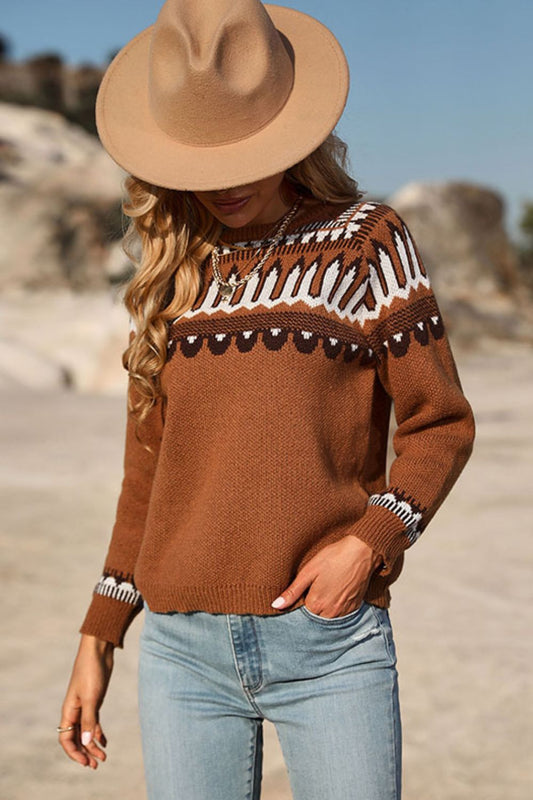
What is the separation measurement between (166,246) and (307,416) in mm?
443

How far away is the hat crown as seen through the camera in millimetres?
1583

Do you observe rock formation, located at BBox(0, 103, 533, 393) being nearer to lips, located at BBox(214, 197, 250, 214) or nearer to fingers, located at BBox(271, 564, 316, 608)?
lips, located at BBox(214, 197, 250, 214)

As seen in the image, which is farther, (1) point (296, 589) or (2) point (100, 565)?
(2) point (100, 565)

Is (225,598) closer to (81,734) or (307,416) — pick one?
(307,416)

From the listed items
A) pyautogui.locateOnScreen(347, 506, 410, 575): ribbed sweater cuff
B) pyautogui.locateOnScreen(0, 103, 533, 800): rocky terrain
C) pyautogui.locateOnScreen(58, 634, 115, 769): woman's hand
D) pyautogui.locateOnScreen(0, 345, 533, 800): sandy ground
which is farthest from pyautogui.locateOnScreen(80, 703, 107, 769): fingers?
pyautogui.locateOnScreen(0, 345, 533, 800): sandy ground

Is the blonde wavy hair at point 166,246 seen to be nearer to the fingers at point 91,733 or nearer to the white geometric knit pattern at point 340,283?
the white geometric knit pattern at point 340,283

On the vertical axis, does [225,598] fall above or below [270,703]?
above

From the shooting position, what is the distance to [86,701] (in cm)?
184

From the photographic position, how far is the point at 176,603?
1.64 m

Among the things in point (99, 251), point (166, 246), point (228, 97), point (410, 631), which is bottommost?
point (410, 631)

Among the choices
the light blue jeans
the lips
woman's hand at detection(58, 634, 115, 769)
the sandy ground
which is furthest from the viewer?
the sandy ground

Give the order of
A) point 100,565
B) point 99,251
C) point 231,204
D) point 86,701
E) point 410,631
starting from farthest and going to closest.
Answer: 1. point 99,251
2. point 100,565
3. point 410,631
4. point 86,701
5. point 231,204

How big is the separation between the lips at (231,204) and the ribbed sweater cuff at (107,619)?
0.77 meters

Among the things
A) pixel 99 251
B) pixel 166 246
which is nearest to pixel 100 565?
pixel 166 246
